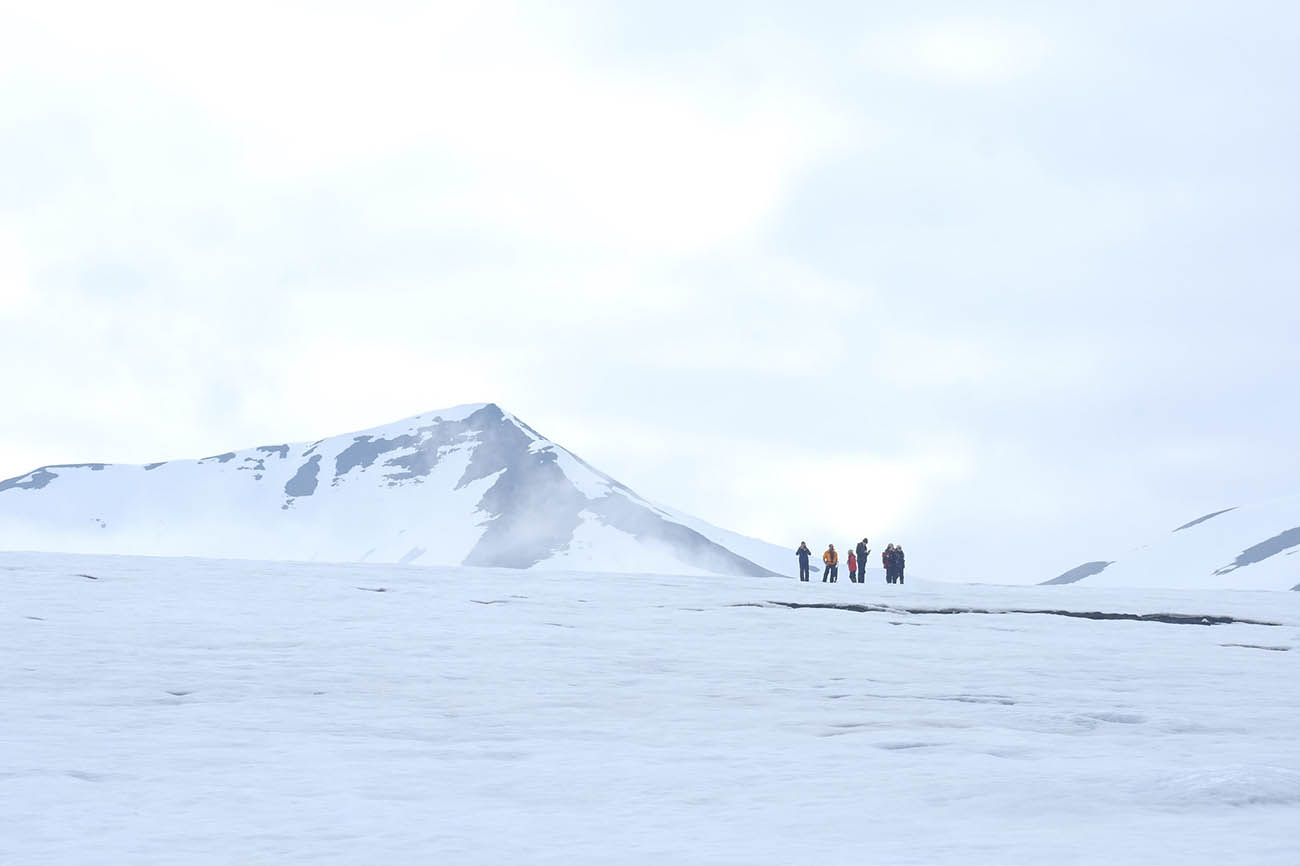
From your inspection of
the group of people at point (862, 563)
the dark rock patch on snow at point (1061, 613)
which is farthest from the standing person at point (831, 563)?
the dark rock patch on snow at point (1061, 613)

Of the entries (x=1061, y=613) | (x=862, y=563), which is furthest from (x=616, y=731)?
(x=862, y=563)

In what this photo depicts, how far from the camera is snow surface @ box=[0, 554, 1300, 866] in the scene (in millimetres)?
10164

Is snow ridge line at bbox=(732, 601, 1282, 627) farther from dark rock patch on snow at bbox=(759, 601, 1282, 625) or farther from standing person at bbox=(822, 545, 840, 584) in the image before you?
standing person at bbox=(822, 545, 840, 584)

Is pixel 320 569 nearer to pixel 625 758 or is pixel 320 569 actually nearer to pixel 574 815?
pixel 625 758

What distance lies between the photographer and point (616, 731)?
1481 cm

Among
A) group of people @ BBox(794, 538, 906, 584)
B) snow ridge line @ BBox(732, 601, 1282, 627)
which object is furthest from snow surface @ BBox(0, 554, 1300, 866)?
group of people @ BBox(794, 538, 906, 584)

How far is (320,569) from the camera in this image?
104 ft

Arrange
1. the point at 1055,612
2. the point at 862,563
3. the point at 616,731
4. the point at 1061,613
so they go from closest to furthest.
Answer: the point at 616,731, the point at 1061,613, the point at 1055,612, the point at 862,563

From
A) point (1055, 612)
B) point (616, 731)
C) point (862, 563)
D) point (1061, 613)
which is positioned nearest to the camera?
point (616, 731)

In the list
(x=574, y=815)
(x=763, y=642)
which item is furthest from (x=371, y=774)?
(x=763, y=642)

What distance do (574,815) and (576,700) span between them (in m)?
5.82

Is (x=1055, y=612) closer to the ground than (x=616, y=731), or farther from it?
farther from it

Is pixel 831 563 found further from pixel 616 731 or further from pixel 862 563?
pixel 616 731

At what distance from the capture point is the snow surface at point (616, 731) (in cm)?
1016
